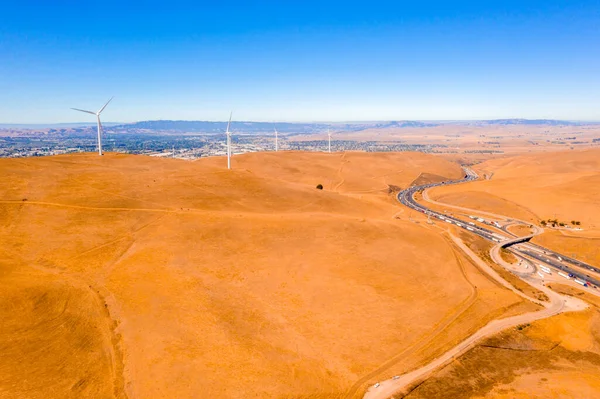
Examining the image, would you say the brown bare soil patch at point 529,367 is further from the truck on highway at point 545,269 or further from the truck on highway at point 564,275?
the truck on highway at point 545,269

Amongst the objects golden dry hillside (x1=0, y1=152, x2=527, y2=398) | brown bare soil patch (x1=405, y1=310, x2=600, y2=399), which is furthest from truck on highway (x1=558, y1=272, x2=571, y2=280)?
brown bare soil patch (x1=405, y1=310, x2=600, y2=399)

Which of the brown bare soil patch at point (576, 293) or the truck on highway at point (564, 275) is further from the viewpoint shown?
the truck on highway at point (564, 275)

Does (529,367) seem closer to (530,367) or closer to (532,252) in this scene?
(530,367)

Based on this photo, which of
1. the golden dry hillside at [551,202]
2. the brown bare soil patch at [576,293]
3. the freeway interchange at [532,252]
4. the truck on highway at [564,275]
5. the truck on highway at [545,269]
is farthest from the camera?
the golden dry hillside at [551,202]

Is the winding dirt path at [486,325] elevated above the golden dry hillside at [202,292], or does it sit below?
below

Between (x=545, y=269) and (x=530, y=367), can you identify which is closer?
(x=530, y=367)

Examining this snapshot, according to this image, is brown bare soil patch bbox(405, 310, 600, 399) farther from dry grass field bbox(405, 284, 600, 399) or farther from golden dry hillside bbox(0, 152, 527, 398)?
golden dry hillside bbox(0, 152, 527, 398)

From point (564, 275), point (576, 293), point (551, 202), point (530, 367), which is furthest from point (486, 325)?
point (551, 202)

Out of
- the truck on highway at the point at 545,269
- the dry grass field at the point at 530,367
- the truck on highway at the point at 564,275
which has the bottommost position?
the truck on highway at the point at 564,275

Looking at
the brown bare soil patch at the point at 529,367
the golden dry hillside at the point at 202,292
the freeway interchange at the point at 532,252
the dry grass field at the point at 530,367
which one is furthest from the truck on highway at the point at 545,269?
the brown bare soil patch at the point at 529,367

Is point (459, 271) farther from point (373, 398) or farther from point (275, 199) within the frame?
point (275, 199)
